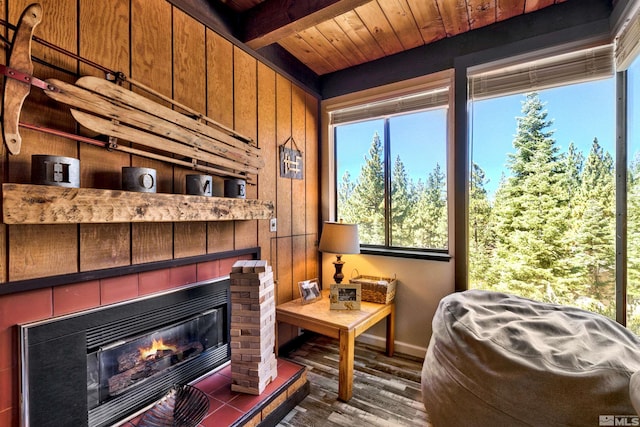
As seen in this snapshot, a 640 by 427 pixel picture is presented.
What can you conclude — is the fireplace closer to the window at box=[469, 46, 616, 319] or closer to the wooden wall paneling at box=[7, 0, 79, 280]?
the wooden wall paneling at box=[7, 0, 79, 280]

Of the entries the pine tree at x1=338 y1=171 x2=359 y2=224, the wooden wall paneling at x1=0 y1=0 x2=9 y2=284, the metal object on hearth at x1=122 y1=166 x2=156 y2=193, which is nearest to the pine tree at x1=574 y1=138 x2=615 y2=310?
the pine tree at x1=338 y1=171 x2=359 y2=224

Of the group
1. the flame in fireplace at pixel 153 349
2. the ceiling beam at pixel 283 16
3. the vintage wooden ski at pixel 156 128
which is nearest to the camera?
Result: the vintage wooden ski at pixel 156 128

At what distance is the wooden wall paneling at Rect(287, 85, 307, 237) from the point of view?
2717mm

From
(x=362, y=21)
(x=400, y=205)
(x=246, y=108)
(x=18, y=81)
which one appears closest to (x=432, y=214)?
(x=400, y=205)

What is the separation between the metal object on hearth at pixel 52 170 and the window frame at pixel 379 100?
222 cm

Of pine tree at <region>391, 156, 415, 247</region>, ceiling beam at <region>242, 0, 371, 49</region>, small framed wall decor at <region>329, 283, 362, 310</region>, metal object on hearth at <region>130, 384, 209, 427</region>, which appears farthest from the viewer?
pine tree at <region>391, 156, 415, 247</region>

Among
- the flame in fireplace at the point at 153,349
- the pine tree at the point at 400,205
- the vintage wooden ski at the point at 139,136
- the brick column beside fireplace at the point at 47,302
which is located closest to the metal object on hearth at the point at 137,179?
the vintage wooden ski at the point at 139,136

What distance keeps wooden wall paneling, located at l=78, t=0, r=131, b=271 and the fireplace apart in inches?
10.5

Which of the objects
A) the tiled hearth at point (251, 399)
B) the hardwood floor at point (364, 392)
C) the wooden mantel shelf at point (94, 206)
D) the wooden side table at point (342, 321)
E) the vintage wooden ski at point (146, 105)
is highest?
the vintage wooden ski at point (146, 105)

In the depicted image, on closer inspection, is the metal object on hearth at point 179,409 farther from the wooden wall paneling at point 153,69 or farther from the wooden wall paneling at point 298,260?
the wooden wall paneling at point 298,260

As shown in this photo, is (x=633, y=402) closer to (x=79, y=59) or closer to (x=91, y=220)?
(x=91, y=220)

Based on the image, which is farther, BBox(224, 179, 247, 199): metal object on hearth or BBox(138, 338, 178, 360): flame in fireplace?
BBox(224, 179, 247, 199): metal object on hearth

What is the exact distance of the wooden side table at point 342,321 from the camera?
1953mm

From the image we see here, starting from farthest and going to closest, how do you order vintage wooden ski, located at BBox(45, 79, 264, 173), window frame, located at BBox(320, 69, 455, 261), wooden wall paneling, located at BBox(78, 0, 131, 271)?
window frame, located at BBox(320, 69, 455, 261) < wooden wall paneling, located at BBox(78, 0, 131, 271) < vintage wooden ski, located at BBox(45, 79, 264, 173)
